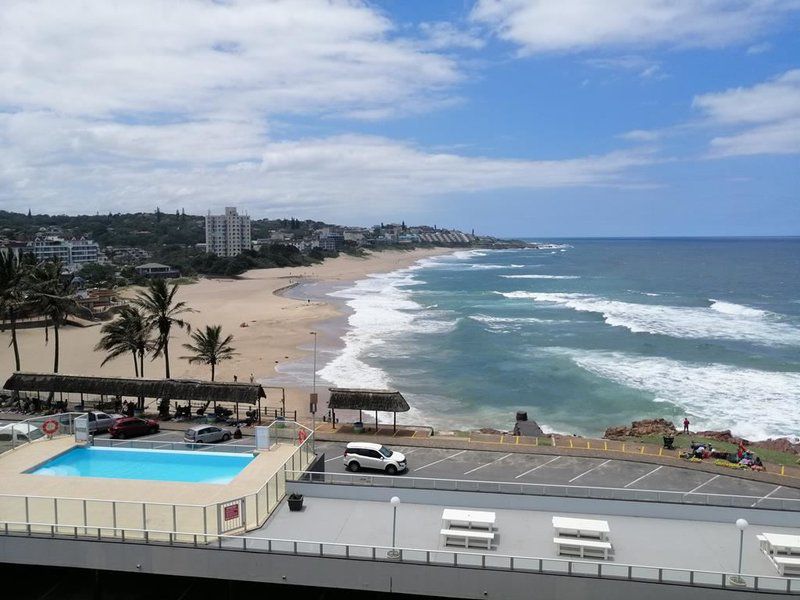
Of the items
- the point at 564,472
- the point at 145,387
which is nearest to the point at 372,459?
the point at 564,472

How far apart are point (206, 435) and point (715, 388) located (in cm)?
3497

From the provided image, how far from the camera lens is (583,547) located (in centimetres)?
1302

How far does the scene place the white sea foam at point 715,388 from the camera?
37375 millimetres

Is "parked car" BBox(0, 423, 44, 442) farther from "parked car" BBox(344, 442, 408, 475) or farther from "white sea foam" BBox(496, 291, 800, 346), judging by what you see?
"white sea foam" BBox(496, 291, 800, 346)

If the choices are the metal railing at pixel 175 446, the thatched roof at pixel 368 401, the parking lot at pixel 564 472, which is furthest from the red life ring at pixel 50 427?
the thatched roof at pixel 368 401

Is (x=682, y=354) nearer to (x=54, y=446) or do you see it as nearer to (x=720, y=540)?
(x=720, y=540)

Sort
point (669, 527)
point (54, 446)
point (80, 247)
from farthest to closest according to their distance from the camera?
point (80, 247)
point (54, 446)
point (669, 527)

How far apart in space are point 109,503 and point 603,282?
121 meters

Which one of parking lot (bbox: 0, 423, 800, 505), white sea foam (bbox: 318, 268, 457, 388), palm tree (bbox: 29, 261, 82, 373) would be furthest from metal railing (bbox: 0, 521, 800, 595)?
white sea foam (bbox: 318, 268, 457, 388)

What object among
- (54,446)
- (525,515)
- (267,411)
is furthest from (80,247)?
(525,515)

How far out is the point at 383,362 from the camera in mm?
51438

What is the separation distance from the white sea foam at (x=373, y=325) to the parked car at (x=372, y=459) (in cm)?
1944

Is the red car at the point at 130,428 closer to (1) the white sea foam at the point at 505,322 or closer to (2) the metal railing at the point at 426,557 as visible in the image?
(2) the metal railing at the point at 426,557

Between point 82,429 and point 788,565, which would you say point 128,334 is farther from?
point 788,565
